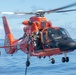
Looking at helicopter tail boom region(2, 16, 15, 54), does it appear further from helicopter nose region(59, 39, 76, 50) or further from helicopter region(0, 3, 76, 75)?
helicopter nose region(59, 39, 76, 50)

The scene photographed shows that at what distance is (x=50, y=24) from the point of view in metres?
22.8

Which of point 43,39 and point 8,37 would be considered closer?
point 43,39

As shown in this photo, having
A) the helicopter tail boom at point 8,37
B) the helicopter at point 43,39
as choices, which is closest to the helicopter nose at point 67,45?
the helicopter at point 43,39

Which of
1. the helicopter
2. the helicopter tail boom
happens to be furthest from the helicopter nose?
the helicopter tail boom

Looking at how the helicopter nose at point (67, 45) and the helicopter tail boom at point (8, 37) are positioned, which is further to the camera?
the helicopter tail boom at point (8, 37)

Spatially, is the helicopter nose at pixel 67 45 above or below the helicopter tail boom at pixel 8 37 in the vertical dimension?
below

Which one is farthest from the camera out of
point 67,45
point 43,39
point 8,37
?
point 8,37

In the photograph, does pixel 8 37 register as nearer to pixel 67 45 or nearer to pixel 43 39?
pixel 43 39

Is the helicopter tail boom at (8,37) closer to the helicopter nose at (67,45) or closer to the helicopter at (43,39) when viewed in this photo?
the helicopter at (43,39)

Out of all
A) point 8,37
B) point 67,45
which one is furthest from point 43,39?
point 8,37

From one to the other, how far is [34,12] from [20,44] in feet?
11.1

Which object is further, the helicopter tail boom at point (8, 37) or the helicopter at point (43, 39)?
the helicopter tail boom at point (8, 37)

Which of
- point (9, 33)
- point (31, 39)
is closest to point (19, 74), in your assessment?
point (9, 33)

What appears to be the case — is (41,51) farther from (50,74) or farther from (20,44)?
(50,74)
